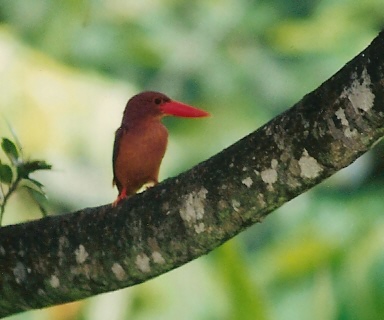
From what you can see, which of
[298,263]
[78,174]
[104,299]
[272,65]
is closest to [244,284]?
[298,263]

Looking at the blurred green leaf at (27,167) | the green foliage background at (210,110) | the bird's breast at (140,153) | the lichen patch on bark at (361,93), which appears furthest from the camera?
the green foliage background at (210,110)

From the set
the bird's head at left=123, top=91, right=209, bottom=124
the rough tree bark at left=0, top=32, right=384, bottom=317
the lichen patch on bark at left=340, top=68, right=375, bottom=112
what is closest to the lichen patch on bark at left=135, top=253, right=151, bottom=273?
the rough tree bark at left=0, top=32, right=384, bottom=317

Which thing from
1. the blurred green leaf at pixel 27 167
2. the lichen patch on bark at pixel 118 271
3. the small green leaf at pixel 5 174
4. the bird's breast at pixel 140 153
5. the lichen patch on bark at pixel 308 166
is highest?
the bird's breast at pixel 140 153

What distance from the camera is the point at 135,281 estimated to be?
0.85 metres

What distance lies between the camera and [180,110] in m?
1.24

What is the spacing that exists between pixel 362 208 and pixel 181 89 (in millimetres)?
613

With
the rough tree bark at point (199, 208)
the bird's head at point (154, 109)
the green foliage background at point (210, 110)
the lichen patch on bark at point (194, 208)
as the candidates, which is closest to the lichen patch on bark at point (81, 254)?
the rough tree bark at point (199, 208)

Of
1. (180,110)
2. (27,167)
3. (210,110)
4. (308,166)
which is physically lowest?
(308,166)

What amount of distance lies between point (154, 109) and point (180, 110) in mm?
46

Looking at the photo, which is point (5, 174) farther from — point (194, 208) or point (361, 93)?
point (361, 93)

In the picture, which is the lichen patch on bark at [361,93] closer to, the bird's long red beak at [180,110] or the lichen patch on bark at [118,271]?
the lichen patch on bark at [118,271]

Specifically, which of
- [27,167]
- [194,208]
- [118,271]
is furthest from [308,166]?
[27,167]

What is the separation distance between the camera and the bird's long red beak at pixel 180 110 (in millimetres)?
1232

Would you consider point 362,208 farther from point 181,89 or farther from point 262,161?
point 262,161
